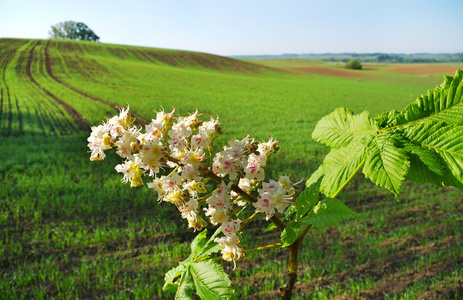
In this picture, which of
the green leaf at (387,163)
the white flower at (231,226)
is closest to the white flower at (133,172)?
the white flower at (231,226)

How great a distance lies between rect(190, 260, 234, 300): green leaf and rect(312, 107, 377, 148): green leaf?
70cm

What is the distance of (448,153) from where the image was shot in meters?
1.05

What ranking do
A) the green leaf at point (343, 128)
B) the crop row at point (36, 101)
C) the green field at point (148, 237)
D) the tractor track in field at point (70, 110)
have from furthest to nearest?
the tractor track in field at point (70, 110), the crop row at point (36, 101), the green field at point (148, 237), the green leaf at point (343, 128)

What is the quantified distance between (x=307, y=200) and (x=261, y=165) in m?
0.21

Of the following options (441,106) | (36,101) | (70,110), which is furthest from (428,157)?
(36,101)

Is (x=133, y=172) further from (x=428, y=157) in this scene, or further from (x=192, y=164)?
(x=428, y=157)

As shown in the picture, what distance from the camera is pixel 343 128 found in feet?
4.72

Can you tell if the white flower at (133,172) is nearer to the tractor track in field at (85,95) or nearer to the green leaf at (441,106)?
the green leaf at (441,106)

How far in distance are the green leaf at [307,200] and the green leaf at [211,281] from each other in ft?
1.11

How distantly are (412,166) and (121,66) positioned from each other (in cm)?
4386

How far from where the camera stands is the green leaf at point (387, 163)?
41.4 inches

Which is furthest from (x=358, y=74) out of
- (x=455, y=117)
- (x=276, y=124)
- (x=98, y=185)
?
(x=455, y=117)

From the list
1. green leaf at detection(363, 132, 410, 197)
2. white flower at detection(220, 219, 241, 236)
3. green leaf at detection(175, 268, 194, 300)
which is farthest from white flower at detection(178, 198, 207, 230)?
green leaf at detection(363, 132, 410, 197)

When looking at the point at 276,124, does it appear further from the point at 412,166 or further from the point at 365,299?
the point at 412,166
